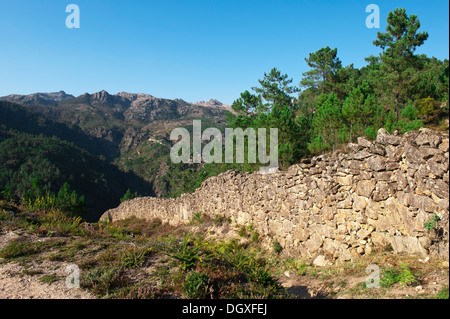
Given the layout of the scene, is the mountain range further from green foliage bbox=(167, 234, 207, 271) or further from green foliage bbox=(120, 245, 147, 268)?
green foliage bbox=(167, 234, 207, 271)

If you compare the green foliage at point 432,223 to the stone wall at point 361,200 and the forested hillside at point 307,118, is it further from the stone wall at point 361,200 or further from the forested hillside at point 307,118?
the forested hillside at point 307,118

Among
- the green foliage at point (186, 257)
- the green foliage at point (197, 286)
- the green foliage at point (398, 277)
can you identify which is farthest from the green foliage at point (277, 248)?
the green foliage at point (197, 286)

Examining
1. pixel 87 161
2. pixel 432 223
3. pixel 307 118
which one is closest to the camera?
pixel 432 223

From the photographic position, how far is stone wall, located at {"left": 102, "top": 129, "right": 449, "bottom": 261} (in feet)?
14.7

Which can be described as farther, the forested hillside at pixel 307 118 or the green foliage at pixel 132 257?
the forested hillside at pixel 307 118

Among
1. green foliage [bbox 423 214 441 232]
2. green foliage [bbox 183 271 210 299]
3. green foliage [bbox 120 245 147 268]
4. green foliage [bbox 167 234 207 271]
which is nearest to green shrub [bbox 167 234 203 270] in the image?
green foliage [bbox 167 234 207 271]

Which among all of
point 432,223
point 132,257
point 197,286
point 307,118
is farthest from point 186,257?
point 307,118

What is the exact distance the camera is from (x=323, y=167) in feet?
22.7

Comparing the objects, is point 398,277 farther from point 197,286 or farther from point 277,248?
point 277,248

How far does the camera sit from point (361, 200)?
580 cm

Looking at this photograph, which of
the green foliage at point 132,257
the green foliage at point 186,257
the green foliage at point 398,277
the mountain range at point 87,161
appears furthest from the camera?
the mountain range at point 87,161

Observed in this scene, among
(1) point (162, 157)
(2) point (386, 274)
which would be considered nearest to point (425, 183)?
(2) point (386, 274)

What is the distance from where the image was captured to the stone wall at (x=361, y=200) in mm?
4477
